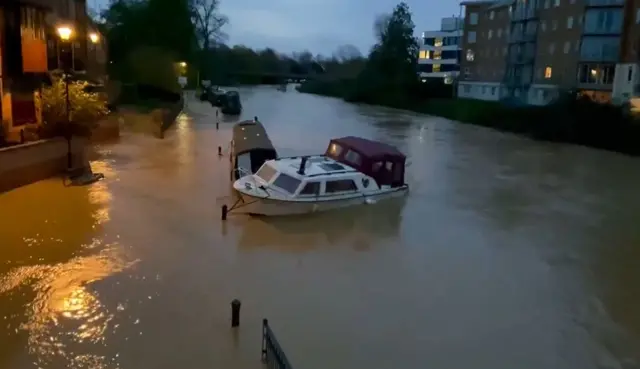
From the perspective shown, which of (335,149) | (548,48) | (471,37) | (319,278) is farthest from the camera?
(471,37)

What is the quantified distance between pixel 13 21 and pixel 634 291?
21.2 m

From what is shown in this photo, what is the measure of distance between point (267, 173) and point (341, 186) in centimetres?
244

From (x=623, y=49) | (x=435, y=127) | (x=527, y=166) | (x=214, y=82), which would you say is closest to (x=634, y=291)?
(x=527, y=166)

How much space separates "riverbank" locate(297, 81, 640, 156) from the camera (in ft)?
125

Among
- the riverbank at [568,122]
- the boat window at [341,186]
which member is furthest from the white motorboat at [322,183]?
the riverbank at [568,122]

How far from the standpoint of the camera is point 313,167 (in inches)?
772

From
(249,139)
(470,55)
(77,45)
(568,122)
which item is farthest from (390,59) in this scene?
(249,139)

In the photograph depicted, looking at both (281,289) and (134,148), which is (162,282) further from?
(134,148)

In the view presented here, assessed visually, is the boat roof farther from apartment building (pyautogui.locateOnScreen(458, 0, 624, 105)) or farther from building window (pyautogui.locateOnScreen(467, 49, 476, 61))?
building window (pyautogui.locateOnScreen(467, 49, 476, 61))

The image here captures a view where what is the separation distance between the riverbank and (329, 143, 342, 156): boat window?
2283 cm

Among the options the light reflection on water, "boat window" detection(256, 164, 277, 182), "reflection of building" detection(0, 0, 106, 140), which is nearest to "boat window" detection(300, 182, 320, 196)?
"boat window" detection(256, 164, 277, 182)

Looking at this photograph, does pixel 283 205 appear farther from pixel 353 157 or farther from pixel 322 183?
pixel 353 157

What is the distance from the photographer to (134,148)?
29281 mm

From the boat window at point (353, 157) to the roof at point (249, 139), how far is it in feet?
9.49
